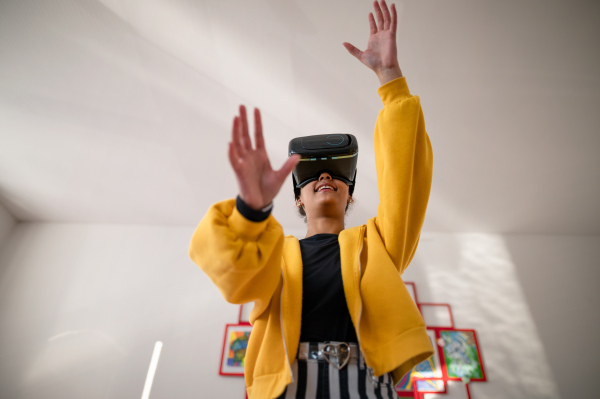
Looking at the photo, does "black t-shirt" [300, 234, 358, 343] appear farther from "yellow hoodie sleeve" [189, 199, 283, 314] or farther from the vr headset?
the vr headset

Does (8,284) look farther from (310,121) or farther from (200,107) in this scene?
(310,121)

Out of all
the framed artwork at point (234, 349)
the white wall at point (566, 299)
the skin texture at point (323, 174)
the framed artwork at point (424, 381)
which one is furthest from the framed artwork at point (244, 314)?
the white wall at point (566, 299)

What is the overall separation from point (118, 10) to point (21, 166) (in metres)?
1.85

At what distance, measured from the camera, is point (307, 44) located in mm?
1741

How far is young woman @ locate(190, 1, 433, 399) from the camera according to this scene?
1.97 feet

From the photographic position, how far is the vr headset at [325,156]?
1017mm

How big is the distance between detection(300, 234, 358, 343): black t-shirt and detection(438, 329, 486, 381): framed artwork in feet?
7.22

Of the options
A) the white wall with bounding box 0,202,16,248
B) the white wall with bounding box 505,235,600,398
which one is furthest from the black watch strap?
the white wall with bounding box 0,202,16,248

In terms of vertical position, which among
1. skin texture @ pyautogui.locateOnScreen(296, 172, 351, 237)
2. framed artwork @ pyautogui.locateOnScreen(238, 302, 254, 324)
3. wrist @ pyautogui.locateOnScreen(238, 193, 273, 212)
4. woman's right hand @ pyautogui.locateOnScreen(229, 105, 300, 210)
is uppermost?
framed artwork @ pyautogui.locateOnScreen(238, 302, 254, 324)

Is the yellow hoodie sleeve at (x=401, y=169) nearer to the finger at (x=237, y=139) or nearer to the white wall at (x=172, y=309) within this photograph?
the finger at (x=237, y=139)

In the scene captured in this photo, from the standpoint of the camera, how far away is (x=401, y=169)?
744 mm

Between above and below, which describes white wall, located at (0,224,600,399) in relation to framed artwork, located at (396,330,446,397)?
above

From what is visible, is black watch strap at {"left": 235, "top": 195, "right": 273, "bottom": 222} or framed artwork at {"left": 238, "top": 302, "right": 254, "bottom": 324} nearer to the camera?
black watch strap at {"left": 235, "top": 195, "right": 273, "bottom": 222}

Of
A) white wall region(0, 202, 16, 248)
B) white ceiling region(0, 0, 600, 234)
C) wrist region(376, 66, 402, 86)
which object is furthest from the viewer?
white wall region(0, 202, 16, 248)
